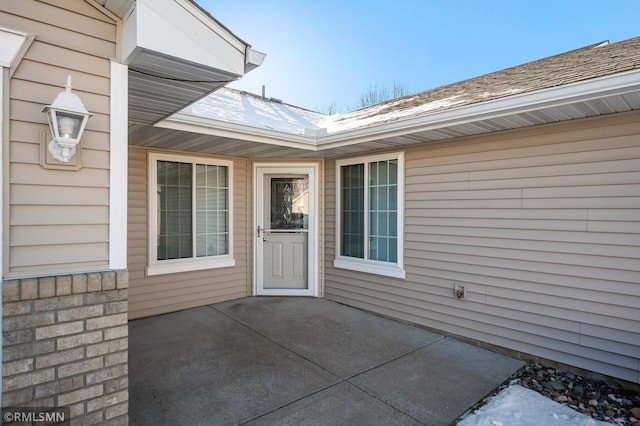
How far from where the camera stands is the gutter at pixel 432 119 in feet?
8.27

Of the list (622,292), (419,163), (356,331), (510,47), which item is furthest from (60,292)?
(510,47)

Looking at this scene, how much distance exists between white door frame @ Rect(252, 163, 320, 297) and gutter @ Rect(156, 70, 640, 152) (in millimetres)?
815

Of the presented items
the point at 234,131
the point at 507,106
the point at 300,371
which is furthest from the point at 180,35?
the point at 300,371

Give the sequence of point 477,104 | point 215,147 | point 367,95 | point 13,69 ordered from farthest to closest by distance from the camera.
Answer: point 367,95, point 215,147, point 477,104, point 13,69

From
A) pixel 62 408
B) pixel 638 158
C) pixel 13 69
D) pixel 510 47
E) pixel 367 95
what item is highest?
pixel 510 47

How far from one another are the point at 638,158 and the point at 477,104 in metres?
1.26

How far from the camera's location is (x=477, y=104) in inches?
123

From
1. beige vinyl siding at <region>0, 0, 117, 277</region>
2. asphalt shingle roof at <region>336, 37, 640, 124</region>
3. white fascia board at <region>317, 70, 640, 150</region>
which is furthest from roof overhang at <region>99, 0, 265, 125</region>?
asphalt shingle roof at <region>336, 37, 640, 124</region>

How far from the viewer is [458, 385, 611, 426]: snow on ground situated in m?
2.38

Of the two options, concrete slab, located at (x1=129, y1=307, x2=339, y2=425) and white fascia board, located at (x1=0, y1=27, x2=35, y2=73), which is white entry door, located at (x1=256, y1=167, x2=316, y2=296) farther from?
white fascia board, located at (x1=0, y1=27, x2=35, y2=73)

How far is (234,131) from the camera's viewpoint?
3896 millimetres

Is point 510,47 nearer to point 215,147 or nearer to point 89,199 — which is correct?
point 215,147

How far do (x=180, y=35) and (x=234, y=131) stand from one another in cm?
205

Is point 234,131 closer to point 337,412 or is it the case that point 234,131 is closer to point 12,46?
point 12,46
